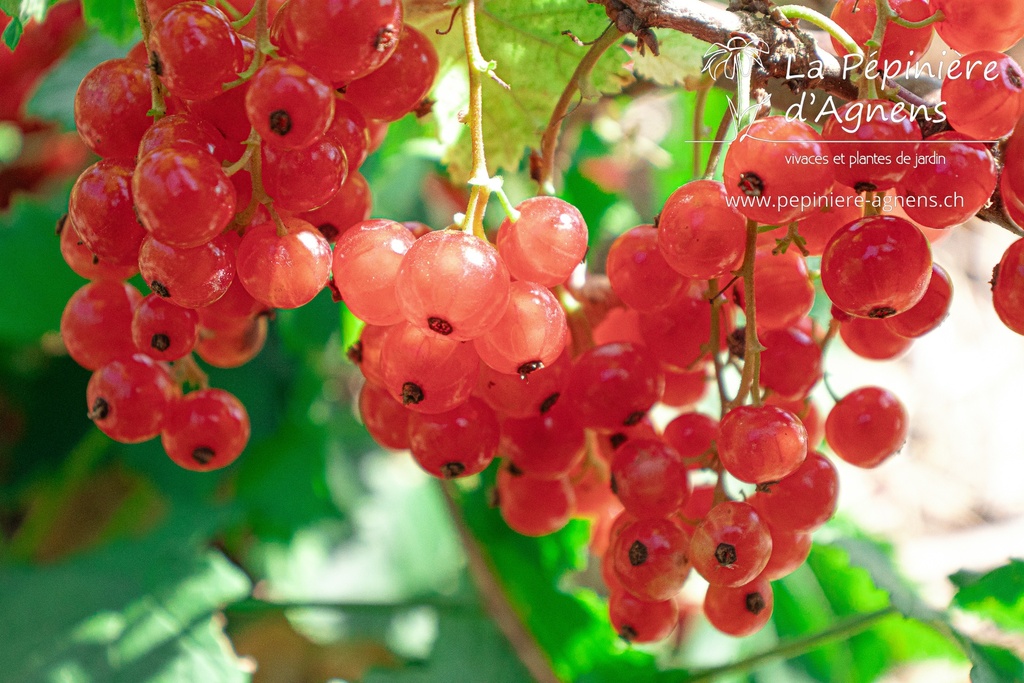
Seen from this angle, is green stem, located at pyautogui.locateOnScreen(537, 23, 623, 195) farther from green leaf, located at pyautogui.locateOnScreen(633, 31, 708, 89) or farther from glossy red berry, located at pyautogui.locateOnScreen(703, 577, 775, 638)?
glossy red berry, located at pyautogui.locateOnScreen(703, 577, 775, 638)

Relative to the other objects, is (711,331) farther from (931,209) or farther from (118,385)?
(118,385)

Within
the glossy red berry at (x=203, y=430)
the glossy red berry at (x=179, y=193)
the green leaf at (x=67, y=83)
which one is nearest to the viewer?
the glossy red berry at (x=179, y=193)

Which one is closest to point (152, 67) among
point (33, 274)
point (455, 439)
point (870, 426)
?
point (455, 439)

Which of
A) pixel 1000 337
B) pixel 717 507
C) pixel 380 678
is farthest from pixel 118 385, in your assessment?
pixel 1000 337

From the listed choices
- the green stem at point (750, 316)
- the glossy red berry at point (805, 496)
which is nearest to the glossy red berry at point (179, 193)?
the green stem at point (750, 316)

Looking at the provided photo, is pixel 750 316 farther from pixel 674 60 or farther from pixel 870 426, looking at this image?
pixel 674 60

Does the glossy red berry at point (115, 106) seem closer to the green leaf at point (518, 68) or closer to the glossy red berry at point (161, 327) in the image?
the glossy red berry at point (161, 327)
